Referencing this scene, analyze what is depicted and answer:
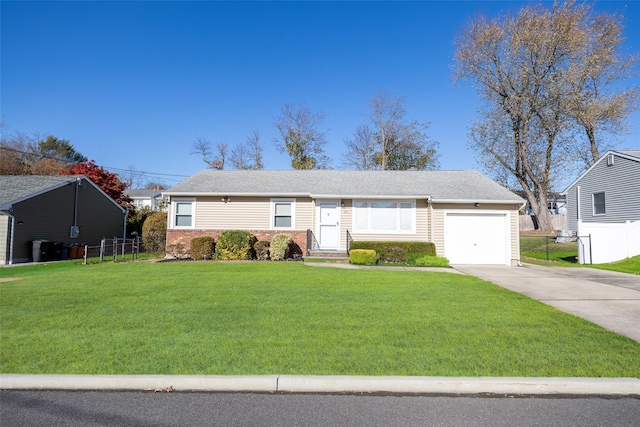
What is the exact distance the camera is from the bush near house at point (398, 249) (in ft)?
48.9

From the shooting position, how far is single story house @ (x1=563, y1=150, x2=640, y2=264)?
16234mm

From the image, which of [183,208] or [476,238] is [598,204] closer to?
[476,238]

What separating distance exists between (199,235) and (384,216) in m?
8.20

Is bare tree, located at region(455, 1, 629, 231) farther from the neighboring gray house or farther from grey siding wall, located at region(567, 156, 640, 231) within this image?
the neighboring gray house

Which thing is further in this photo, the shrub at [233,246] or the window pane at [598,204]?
the window pane at [598,204]

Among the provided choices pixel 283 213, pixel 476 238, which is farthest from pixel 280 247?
pixel 476 238

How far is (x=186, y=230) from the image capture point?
56.2 ft

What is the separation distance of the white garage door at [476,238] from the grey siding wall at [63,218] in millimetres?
18349

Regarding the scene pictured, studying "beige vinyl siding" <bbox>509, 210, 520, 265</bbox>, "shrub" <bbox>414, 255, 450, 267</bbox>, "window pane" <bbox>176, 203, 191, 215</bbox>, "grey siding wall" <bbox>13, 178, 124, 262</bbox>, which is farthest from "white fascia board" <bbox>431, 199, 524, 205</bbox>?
"grey siding wall" <bbox>13, 178, 124, 262</bbox>

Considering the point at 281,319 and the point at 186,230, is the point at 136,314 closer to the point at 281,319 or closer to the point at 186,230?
the point at 281,319

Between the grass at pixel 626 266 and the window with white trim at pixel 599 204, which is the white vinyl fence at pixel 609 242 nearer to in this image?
the grass at pixel 626 266

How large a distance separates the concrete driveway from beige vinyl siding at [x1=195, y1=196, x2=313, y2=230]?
882 centimetres

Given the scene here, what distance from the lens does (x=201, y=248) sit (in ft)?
52.3

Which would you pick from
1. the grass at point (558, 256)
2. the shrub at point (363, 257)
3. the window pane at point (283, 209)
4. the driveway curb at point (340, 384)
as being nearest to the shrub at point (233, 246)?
the window pane at point (283, 209)
